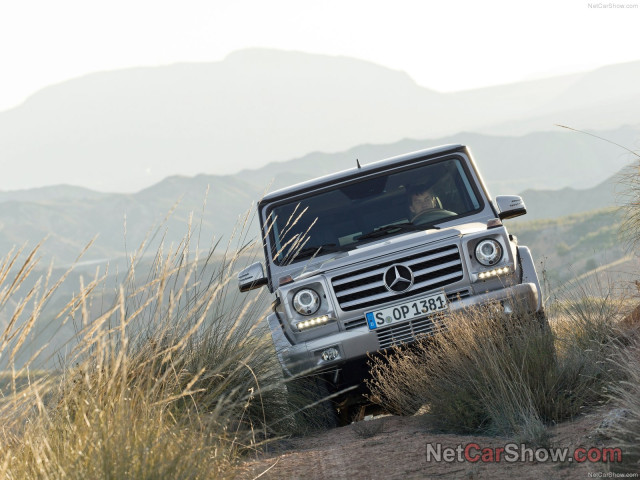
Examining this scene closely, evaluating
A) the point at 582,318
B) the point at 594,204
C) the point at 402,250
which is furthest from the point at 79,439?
the point at 594,204

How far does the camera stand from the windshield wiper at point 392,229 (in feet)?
21.1

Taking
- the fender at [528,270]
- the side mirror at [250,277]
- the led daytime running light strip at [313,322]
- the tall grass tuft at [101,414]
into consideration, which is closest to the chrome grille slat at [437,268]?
the fender at [528,270]

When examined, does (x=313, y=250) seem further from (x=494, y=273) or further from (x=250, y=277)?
(x=494, y=273)

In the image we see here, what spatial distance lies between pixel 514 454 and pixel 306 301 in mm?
1972

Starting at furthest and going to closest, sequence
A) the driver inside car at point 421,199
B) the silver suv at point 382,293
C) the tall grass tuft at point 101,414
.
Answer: the driver inside car at point 421,199 → the silver suv at point 382,293 → the tall grass tuft at point 101,414

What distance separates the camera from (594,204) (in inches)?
6260

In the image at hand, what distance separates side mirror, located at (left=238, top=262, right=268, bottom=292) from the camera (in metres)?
6.37

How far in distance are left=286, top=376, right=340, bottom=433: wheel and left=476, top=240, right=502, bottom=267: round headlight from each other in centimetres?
133

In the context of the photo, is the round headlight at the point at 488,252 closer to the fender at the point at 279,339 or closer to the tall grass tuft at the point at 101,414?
the fender at the point at 279,339

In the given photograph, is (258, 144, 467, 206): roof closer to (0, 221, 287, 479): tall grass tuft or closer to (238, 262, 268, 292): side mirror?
(238, 262, 268, 292): side mirror

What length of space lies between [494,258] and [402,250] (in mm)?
612

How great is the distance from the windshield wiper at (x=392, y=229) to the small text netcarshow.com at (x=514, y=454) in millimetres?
2068

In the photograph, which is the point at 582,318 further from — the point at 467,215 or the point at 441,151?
the point at 441,151

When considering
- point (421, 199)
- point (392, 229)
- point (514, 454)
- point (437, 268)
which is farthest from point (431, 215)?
point (514, 454)
